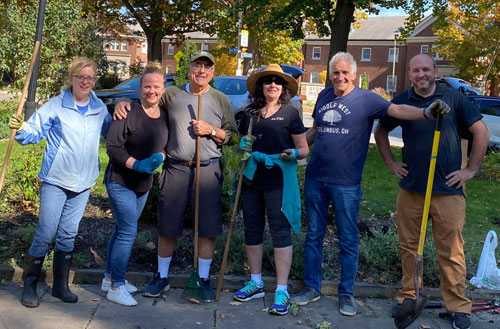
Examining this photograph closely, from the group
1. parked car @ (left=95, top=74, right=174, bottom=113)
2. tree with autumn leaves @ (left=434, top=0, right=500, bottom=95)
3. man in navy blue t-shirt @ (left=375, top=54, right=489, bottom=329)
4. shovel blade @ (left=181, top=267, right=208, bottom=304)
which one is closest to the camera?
man in navy blue t-shirt @ (left=375, top=54, right=489, bottom=329)

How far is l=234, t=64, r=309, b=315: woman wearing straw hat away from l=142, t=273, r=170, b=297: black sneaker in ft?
2.10

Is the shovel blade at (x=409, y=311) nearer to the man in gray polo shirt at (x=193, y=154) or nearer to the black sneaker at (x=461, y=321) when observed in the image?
the black sneaker at (x=461, y=321)

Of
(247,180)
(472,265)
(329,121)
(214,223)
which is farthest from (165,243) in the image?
(472,265)

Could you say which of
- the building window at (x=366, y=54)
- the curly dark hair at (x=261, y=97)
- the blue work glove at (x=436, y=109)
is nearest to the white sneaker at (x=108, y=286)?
the curly dark hair at (x=261, y=97)

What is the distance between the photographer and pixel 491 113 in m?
13.7

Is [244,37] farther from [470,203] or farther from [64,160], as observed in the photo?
[64,160]

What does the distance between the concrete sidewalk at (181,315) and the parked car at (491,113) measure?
9.73 m

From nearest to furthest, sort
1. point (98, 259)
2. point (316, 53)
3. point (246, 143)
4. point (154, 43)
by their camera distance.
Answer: point (246, 143), point (98, 259), point (154, 43), point (316, 53)

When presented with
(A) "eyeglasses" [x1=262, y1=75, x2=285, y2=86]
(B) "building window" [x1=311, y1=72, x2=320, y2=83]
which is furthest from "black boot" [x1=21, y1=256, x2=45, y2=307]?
(B) "building window" [x1=311, y1=72, x2=320, y2=83]

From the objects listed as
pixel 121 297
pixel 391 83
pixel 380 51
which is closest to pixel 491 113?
pixel 121 297

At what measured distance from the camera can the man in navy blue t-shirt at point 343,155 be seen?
14.4ft

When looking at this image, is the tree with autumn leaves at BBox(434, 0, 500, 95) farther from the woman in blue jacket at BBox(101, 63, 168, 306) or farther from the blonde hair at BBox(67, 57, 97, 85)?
the blonde hair at BBox(67, 57, 97, 85)

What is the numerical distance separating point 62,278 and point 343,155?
2.49 metres

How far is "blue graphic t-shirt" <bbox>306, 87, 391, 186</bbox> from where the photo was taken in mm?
4391
